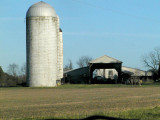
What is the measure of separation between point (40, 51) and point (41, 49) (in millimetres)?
408

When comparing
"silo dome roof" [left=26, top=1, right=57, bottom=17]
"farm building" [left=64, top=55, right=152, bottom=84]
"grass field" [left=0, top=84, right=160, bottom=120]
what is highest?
"silo dome roof" [left=26, top=1, right=57, bottom=17]

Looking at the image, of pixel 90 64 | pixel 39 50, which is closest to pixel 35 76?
pixel 39 50

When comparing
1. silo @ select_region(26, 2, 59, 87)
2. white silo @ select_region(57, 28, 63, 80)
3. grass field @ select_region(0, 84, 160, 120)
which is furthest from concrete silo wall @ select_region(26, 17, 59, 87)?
grass field @ select_region(0, 84, 160, 120)

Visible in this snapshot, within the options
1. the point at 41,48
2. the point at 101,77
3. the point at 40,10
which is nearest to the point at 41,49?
the point at 41,48

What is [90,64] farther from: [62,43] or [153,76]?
[153,76]

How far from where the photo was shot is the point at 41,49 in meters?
63.7

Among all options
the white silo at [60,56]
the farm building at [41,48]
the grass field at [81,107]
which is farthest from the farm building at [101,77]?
the grass field at [81,107]

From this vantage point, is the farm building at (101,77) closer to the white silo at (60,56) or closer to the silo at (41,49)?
the white silo at (60,56)

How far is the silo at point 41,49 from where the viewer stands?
63.8 metres

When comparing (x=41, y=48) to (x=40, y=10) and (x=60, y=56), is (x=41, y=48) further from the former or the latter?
(x=60, y=56)

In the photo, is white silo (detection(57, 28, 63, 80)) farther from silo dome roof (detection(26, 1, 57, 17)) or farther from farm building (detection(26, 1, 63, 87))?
silo dome roof (detection(26, 1, 57, 17))

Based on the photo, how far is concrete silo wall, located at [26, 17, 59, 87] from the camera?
63844 millimetres

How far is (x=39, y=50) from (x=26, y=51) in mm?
2862

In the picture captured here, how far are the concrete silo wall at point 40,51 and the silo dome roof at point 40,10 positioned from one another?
94 centimetres
